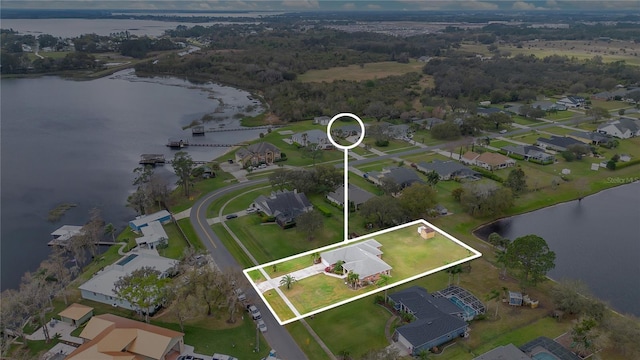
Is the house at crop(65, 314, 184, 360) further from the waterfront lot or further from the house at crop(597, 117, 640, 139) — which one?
the house at crop(597, 117, 640, 139)

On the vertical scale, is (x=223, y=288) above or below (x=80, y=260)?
above

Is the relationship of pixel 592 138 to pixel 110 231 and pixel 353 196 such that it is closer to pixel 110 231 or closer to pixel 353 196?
pixel 353 196

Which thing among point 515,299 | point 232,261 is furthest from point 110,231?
point 515,299

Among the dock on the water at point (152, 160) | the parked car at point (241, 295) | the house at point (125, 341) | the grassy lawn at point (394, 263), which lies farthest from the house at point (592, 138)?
the grassy lawn at point (394, 263)

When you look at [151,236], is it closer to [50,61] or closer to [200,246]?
[200,246]

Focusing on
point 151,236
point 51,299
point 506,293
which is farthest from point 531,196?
point 51,299

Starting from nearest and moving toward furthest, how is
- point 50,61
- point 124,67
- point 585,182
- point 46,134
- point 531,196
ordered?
point 531,196
point 585,182
point 46,134
point 50,61
point 124,67
